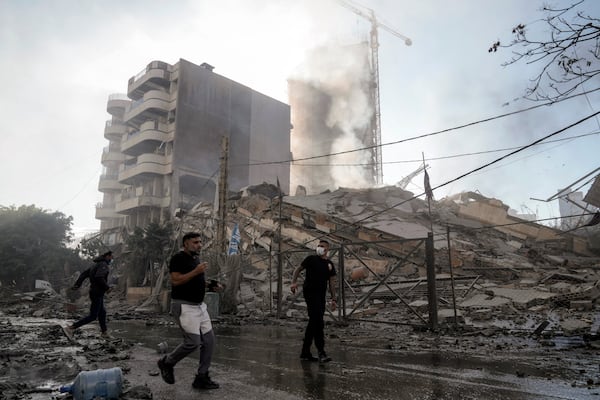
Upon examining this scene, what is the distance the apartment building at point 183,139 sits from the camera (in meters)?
45.9

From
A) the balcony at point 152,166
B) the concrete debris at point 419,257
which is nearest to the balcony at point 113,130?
the balcony at point 152,166

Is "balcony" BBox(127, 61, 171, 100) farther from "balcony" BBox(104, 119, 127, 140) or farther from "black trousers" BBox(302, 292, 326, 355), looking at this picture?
"black trousers" BBox(302, 292, 326, 355)

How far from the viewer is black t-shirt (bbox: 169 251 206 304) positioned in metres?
3.97

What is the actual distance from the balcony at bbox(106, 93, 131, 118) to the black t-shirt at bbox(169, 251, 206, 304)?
2402 inches

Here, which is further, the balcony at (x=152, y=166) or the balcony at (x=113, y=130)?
the balcony at (x=113, y=130)

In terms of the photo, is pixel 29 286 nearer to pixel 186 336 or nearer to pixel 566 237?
pixel 186 336

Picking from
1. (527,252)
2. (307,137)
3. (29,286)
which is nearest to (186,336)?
(527,252)

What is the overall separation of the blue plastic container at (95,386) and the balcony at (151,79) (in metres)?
48.1

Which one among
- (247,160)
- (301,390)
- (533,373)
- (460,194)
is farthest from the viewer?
(247,160)

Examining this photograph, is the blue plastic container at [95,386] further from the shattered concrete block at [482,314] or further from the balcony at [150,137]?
the balcony at [150,137]

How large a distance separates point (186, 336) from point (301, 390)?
1.24 metres

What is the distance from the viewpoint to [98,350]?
20.6ft

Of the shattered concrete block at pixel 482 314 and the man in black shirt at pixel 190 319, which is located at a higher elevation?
the man in black shirt at pixel 190 319

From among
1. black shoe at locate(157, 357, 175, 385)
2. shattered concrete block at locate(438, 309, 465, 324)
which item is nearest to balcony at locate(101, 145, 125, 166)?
shattered concrete block at locate(438, 309, 465, 324)
